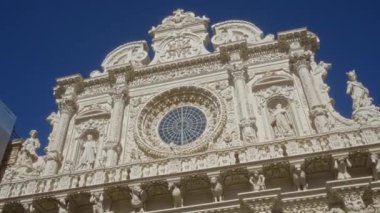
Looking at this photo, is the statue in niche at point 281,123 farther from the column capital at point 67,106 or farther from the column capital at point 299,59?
the column capital at point 67,106

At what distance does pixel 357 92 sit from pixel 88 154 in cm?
877

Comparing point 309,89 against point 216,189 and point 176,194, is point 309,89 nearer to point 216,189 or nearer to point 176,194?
point 216,189

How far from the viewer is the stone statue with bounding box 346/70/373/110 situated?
39.1 ft

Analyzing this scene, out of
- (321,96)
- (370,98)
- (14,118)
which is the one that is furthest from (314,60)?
(14,118)

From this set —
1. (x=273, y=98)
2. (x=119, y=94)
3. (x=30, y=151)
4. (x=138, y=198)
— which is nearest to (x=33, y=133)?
(x=30, y=151)

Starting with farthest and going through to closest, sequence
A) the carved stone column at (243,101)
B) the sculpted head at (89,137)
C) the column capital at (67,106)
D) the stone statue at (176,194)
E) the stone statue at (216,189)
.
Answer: the column capital at (67,106) < the sculpted head at (89,137) < the carved stone column at (243,101) < the stone statue at (176,194) < the stone statue at (216,189)

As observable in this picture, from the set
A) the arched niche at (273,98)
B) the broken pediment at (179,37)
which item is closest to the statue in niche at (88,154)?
the broken pediment at (179,37)

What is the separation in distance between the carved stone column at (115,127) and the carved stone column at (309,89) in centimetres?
618

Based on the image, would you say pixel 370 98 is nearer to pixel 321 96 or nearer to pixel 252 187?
pixel 321 96

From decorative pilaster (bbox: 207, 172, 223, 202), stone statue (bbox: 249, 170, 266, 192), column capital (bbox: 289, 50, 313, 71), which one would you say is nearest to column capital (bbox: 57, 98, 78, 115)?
decorative pilaster (bbox: 207, 172, 223, 202)

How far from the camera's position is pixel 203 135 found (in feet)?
44.0

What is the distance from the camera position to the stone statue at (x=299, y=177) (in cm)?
1001

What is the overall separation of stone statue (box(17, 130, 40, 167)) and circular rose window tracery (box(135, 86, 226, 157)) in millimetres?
3585

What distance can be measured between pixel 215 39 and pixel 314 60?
162 inches
